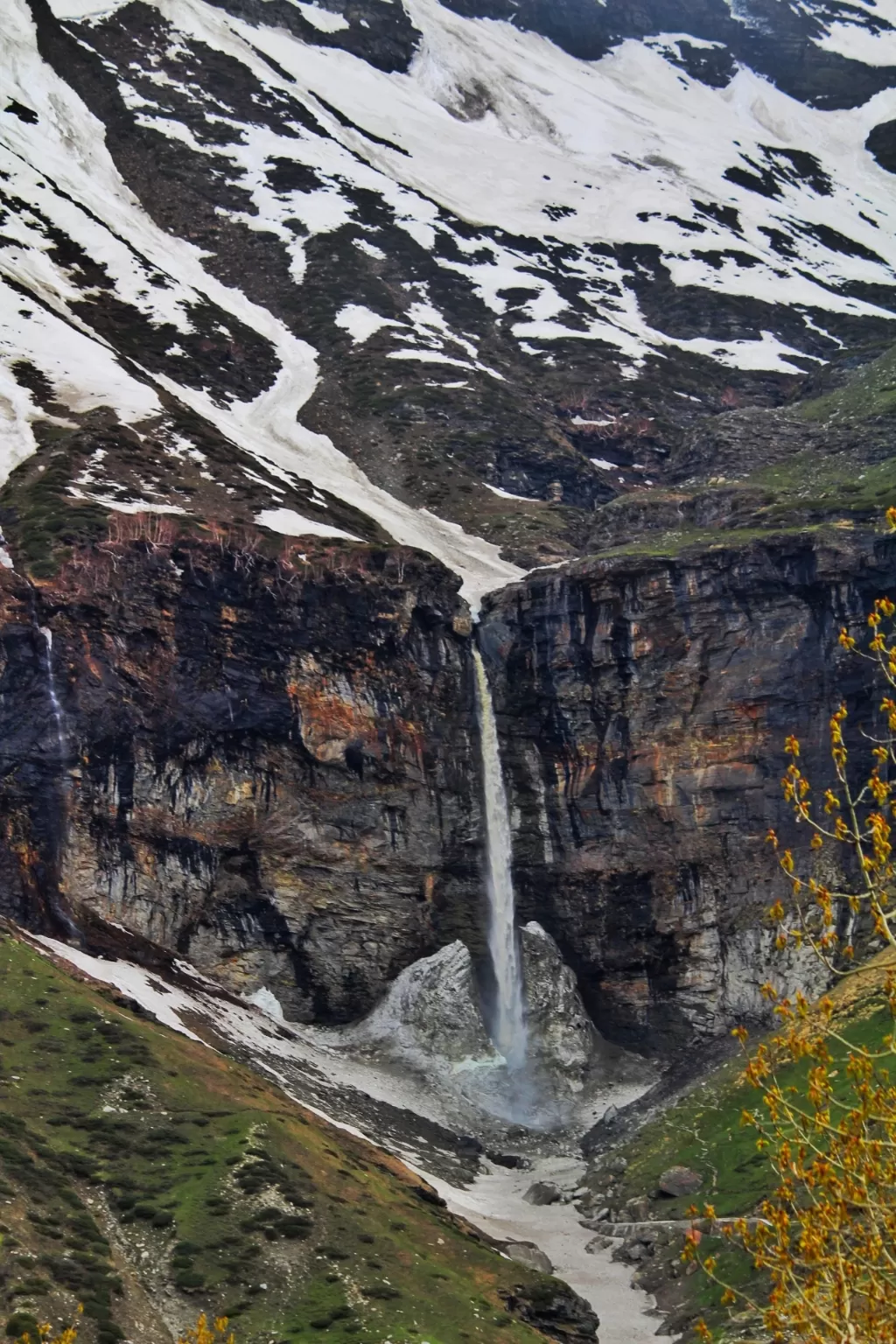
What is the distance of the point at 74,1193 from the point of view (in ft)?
132

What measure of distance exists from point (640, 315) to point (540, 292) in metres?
12.5

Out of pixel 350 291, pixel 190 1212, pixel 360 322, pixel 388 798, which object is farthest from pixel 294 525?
pixel 350 291

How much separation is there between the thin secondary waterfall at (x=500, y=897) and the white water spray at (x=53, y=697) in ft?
83.9

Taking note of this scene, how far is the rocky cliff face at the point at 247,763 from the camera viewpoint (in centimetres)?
6800

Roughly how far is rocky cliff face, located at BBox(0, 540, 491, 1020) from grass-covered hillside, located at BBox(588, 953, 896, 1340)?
19834 millimetres

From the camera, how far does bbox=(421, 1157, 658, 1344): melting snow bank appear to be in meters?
44.3

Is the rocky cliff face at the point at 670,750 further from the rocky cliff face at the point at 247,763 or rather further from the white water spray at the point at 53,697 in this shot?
the white water spray at the point at 53,697

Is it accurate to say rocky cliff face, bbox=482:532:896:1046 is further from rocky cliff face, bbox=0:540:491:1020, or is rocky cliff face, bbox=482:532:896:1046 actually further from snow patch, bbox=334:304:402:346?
snow patch, bbox=334:304:402:346

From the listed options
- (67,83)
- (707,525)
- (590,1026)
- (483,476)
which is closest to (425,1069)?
(590,1026)

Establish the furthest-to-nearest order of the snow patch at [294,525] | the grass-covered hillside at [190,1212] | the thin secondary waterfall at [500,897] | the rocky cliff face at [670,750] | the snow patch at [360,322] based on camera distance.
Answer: the snow patch at [360,322]
the snow patch at [294,525]
the rocky cliff face at [670,750]
the thin secondary waterfall at [500,897]
the grass-covered hillside at [190,1212]

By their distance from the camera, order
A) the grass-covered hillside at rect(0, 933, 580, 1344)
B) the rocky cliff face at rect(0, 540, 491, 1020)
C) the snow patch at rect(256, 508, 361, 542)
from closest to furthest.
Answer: the grass-covered hillside at rect(0, 933, 580, 1344), the rocky cliff face at rect(0, 540, 491, 1020), the snow patch at rect(256, 508, 361, 542)

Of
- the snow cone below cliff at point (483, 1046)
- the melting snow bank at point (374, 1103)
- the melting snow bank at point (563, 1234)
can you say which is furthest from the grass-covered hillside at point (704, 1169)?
the snow cone below cliff at point (483, 1046)

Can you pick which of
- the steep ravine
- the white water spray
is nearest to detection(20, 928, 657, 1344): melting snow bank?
the steep ravine

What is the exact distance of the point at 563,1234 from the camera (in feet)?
175
